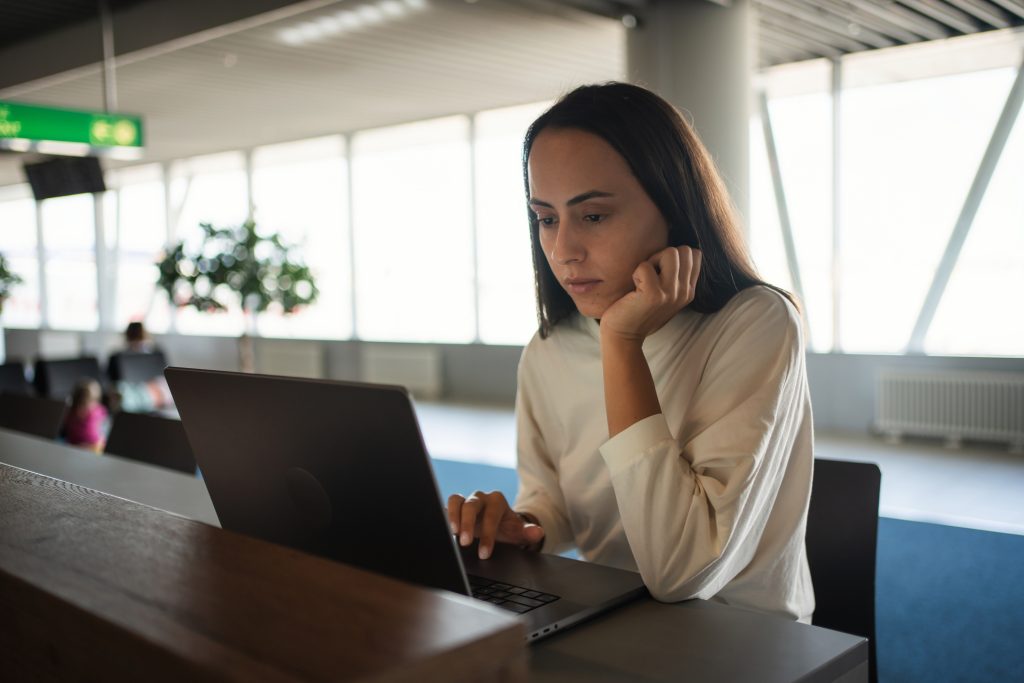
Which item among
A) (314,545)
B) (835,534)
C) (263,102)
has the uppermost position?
(263,102)

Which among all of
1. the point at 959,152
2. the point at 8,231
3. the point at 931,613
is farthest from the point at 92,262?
the point at 931,613

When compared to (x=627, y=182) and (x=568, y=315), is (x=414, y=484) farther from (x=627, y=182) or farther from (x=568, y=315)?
(x=568, y=315)

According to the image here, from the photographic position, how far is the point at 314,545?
961mm

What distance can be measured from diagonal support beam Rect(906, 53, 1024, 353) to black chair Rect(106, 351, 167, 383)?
6651mm

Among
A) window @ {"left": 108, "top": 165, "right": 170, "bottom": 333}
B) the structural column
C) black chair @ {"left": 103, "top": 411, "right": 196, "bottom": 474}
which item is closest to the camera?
black chair @ {"left": 103, "top": 411, "right": 196, "bottom": 474}

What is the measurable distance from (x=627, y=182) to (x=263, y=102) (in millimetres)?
8198

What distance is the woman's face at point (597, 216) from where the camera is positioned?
138cm

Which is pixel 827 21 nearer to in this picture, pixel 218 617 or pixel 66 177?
pixel 66 177

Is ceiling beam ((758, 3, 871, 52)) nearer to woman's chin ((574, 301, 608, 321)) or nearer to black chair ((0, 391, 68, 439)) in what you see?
black chair ((0, 391, 68, 439))

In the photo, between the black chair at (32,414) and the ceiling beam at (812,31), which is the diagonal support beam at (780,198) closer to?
the ceiling beam at (812,31)

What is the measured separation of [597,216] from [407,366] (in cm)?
916

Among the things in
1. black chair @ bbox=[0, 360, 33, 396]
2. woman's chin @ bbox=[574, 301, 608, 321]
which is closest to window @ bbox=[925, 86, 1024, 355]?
woman's chin @ bbox=[574, 301, 608, 321]

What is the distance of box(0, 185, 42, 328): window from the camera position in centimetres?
1565

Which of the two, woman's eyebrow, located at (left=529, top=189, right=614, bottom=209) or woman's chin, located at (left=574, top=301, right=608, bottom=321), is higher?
woman's eyebrow, located at (left=529, top=189, right=614, bottom=209)
